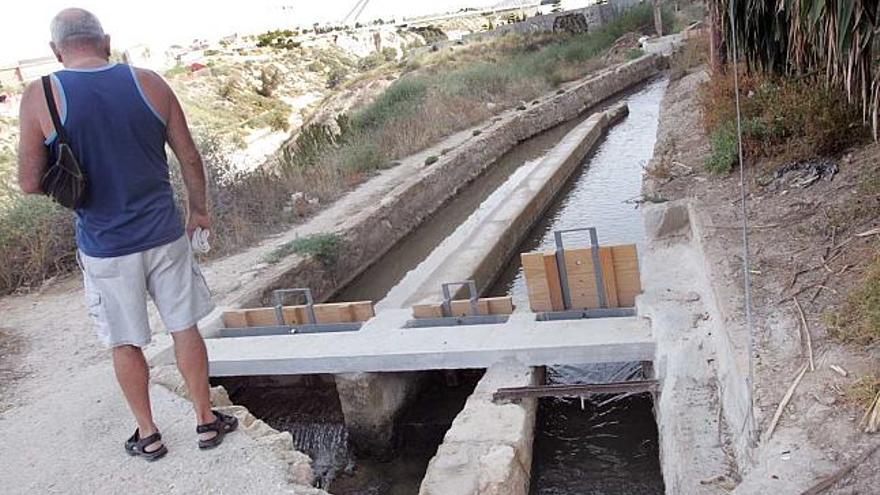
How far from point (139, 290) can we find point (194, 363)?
17.3 inches

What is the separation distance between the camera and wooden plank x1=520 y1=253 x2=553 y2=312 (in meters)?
5.58

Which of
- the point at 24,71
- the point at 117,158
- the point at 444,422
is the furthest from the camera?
the point at 24,71

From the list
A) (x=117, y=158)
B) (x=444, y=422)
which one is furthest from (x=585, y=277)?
(x=117, y=158)

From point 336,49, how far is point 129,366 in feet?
186

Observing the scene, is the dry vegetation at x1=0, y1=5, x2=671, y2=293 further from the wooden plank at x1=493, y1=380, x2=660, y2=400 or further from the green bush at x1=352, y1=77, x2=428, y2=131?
the wooden plank at x1=493, y1=380, x2=660, y2=400

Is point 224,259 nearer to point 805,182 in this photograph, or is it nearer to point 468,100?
point 805,182

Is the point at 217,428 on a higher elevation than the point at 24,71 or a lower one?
lower

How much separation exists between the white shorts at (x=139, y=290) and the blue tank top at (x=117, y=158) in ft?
0.17

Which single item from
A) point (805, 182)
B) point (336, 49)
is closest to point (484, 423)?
point (805, 182)

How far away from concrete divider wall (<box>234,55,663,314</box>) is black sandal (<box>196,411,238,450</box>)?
9.59ft

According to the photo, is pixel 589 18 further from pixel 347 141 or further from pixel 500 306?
pixel 500 306

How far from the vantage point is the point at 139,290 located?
11.2 ft

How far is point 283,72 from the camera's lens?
46656mm

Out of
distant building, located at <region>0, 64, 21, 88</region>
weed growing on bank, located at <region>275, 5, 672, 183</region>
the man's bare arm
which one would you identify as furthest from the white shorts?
distant building, located at <region>0, 64, 21, 88</region>
